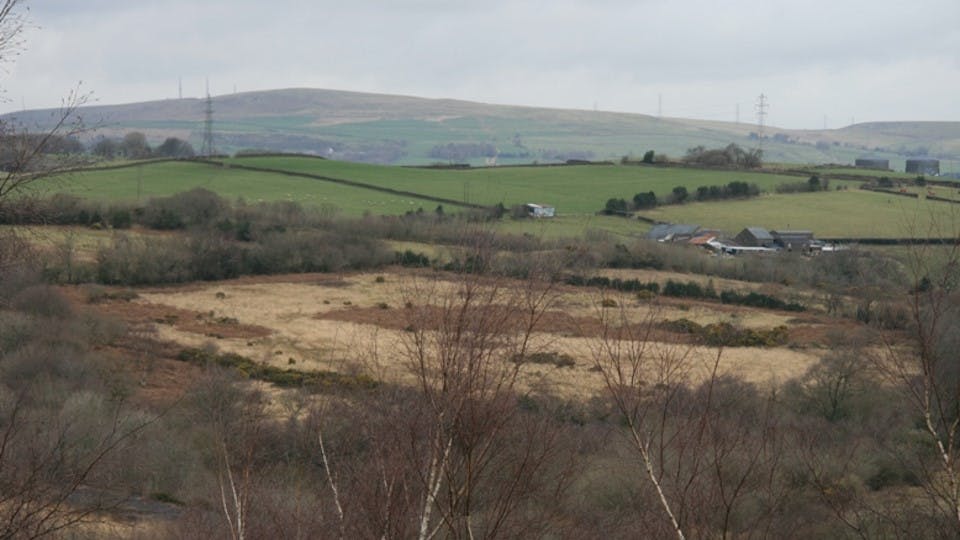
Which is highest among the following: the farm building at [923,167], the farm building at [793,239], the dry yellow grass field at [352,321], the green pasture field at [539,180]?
the farm building at [923,167]

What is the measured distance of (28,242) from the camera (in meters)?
9.54

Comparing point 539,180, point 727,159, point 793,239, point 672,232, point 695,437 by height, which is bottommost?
point 793,239

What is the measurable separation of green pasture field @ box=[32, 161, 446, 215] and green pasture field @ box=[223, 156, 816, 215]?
3.37 metres

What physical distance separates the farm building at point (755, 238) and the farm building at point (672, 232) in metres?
2.82

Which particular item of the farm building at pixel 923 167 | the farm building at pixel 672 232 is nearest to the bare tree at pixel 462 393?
the farm building at pixel 672 232

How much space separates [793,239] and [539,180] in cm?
2336

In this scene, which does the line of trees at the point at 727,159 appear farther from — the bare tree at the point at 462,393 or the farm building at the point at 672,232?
the bare tree at the point at 462,393

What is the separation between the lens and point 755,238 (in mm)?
57719

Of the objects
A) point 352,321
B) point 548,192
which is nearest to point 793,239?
point 548,192

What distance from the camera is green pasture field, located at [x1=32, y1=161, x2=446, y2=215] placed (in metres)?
61.3

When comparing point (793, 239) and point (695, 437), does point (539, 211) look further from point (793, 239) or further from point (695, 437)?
point (695, 437)

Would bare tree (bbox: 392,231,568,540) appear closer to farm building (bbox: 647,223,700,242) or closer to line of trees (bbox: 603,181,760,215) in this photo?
farm building (bbox: 647,223,700,242)

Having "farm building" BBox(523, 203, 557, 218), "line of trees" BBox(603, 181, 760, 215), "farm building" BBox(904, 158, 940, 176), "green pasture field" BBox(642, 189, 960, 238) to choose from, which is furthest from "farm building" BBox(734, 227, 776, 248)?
"farm building" BBox(904, 158, 940, 176)

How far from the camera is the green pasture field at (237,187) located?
6131cm
